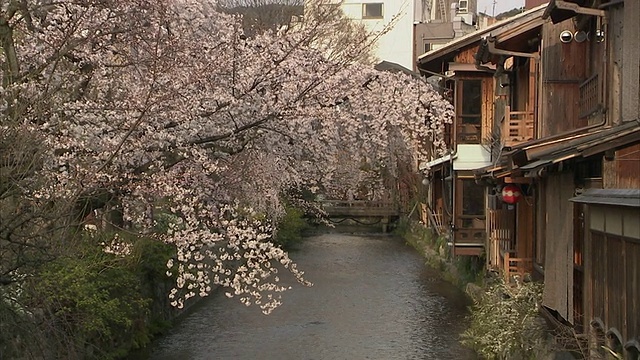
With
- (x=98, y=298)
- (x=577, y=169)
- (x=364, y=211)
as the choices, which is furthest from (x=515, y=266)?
(x=364, y=211)

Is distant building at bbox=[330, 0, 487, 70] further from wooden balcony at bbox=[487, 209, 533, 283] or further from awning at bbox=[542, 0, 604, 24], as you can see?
awning at bbox=[542, 0, 604, 24]

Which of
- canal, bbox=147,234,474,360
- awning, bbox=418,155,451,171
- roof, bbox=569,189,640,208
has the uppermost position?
awning, bbox=418,155,451,171

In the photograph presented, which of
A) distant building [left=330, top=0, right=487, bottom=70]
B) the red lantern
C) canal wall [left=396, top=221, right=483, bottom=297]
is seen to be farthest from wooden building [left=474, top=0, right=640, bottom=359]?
distant building [left=330, top=0, right=487, bottom=70]

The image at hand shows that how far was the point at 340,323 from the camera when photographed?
17.7 meters

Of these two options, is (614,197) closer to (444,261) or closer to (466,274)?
(466,274)

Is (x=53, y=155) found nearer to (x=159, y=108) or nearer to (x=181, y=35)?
(x=159, y=108)

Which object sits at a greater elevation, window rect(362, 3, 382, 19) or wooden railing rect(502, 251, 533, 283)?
window rect(362, 3, 382, 19)

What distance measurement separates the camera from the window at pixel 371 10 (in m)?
53.6

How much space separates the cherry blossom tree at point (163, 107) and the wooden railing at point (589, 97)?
3844 millimetres

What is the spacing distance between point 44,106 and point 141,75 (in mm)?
3226

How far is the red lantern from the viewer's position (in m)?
14.6

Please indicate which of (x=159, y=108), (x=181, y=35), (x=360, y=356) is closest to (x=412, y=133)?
(x=360, y=356)

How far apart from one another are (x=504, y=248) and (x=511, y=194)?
1.93m

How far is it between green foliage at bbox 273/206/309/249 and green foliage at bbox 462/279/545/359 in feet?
55.5
